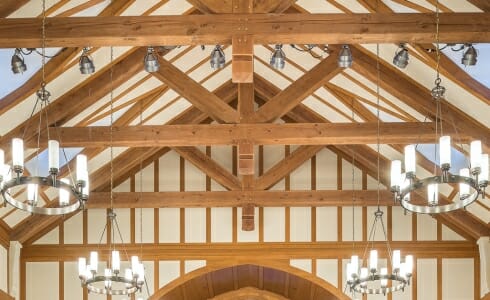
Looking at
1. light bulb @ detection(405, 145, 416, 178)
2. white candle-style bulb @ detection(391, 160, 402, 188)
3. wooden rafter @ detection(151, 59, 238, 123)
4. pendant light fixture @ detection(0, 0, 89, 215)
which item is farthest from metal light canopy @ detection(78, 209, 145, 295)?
light bulb @ detection(405, 145, 416, 178)

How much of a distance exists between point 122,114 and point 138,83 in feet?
3.65

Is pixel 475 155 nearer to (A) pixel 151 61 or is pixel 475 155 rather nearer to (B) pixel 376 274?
(A) pixel 151 61

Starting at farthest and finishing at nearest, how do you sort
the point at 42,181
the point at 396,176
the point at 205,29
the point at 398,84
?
the point at 398,84, the point at 205,29, the point at 396,176, the point at 42,181

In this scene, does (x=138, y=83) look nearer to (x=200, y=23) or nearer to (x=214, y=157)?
(x=214, y=157)

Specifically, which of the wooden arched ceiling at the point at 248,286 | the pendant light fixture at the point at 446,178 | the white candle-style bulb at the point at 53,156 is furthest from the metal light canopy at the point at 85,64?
the wooden arched ceiling at the point at 248,286

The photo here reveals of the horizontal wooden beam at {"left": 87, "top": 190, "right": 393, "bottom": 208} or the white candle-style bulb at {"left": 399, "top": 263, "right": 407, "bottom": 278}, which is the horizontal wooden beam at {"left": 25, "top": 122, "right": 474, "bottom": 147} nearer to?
the white candle-style bulb at {"left": 399, "top": 263, "right": 407, "bottom": 278}

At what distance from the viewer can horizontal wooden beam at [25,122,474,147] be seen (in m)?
13.5

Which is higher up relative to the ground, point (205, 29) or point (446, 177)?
point (205, 29)

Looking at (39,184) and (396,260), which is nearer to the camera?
(39,184)

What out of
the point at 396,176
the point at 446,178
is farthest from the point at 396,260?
the point at 446,178

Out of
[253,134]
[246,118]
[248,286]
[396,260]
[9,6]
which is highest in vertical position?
[9,6]

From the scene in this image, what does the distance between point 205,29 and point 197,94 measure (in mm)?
3116

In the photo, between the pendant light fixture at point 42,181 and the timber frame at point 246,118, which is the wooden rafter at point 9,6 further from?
the pendant light fixture at point 42,181

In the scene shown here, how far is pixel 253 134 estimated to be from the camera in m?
13.5
